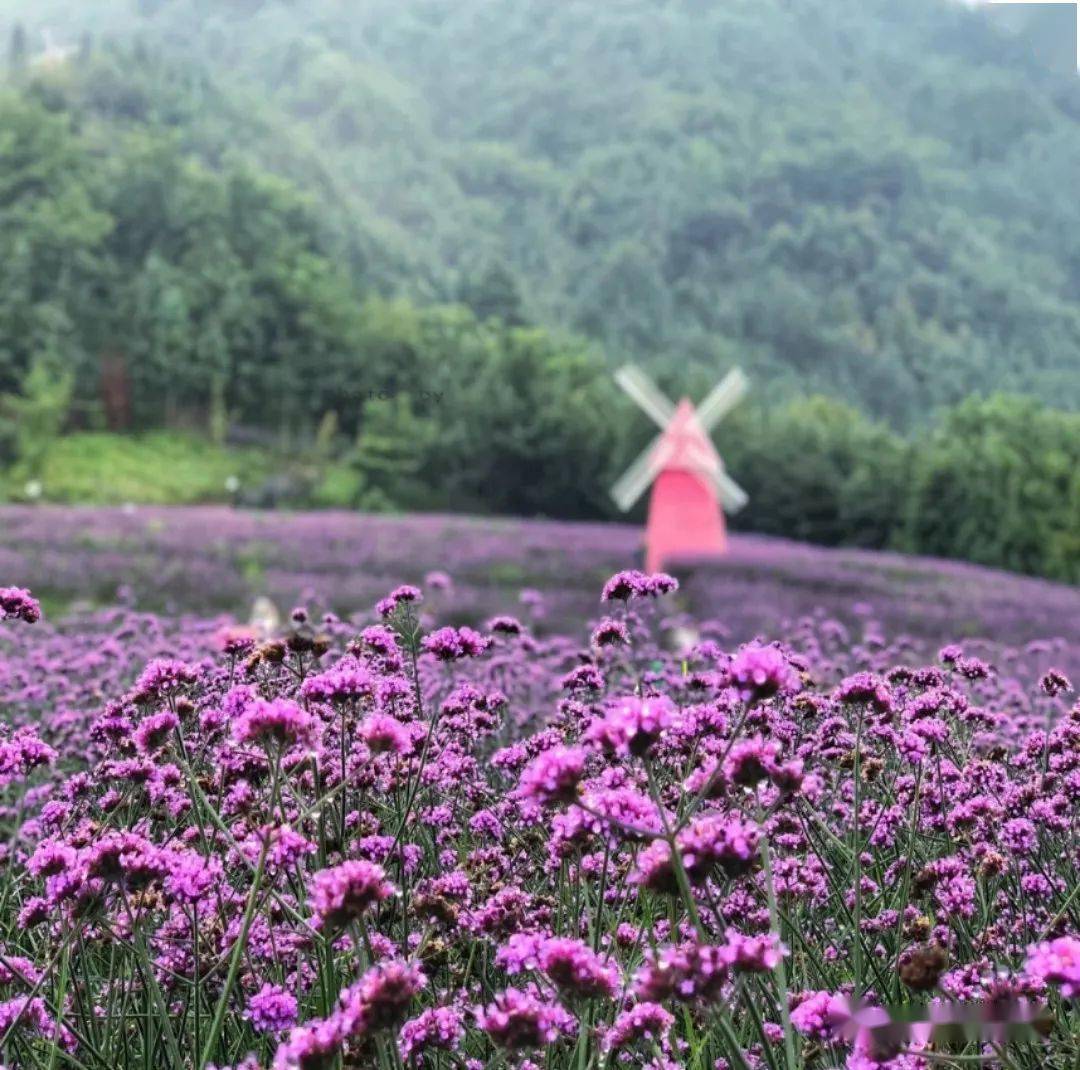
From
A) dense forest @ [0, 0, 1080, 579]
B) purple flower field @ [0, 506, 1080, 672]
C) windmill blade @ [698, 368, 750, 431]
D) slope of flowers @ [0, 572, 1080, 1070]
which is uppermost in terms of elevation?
dense forest @ [0, 0, 1080, 579]

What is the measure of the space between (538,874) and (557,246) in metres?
104

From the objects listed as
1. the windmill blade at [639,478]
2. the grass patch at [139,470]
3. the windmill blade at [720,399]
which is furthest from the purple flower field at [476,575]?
the grass patch at [139,470]

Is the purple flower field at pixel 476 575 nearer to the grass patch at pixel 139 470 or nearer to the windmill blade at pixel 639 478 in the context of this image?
the windmill blade at pixel 639 478

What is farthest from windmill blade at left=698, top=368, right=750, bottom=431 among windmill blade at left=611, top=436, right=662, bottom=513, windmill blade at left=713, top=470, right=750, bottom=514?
windmill blade at left=611, top=436, right=662, bottom=513

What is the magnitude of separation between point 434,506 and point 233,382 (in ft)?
49.5

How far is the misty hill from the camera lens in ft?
266

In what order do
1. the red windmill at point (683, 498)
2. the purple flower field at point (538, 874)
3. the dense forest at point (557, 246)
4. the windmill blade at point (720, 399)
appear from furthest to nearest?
1. the dense forest at point (557, 246)
2. the windmill blade at point (720, 399)
3. the red windmill at point (683, 498)
4. the purple flower field at point (538, 874)

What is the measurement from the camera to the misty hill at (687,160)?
81062mm

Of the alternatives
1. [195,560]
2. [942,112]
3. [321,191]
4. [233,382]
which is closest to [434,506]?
[233,382]

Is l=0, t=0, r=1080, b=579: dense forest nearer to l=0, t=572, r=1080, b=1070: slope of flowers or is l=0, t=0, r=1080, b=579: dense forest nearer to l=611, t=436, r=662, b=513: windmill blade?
l=0, t=572, r=1080, b=1070: slope of flowers

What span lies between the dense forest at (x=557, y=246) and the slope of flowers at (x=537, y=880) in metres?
3.87

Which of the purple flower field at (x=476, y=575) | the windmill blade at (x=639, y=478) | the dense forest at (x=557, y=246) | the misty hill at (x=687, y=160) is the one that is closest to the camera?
the purple flower field at (x=476, y=575)

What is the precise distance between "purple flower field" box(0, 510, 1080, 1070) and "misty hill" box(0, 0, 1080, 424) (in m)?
48.2

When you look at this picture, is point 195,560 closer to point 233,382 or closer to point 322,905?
point 322,905
